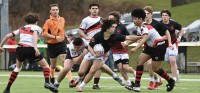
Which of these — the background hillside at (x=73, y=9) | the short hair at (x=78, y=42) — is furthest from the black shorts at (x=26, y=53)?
the background hillside at (x=73, y=9)

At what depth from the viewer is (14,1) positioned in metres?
70.0

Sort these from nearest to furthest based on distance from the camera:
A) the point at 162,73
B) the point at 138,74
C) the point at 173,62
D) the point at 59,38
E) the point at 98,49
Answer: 1. the point at 98,49
2. the point at 138,74
3. the point at 162,73
4. the point at 59,38
5. the point at 173,62

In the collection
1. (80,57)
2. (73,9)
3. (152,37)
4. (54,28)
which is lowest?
(80,57)

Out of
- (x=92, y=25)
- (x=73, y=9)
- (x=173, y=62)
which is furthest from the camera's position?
(x=73, y=9)

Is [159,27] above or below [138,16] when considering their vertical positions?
below

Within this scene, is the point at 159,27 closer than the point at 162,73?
No

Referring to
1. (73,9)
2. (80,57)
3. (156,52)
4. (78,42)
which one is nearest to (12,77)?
(78,42)

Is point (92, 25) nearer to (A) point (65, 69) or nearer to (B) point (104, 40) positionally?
(A) point (65, 69)

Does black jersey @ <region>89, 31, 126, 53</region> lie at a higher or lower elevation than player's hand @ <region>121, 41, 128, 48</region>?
higher

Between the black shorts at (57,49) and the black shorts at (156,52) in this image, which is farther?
the black shorts at (57,49)

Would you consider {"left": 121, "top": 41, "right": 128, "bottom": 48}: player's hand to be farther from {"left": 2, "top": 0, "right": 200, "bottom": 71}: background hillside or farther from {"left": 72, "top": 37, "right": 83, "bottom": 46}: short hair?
{"left": 2, "top": 0, "right": 200, "bottom": 71}: background hillside

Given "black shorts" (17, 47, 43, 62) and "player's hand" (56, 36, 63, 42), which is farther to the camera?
"player's hand" (56, 36, 63, 42)

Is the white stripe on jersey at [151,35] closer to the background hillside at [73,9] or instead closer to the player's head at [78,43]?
the player's head at [78,43]

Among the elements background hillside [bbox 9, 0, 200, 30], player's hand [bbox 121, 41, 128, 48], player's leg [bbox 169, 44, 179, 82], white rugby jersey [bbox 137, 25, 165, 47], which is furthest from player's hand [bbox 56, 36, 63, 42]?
background hillside [bbox 9, 0, 200, 30]
